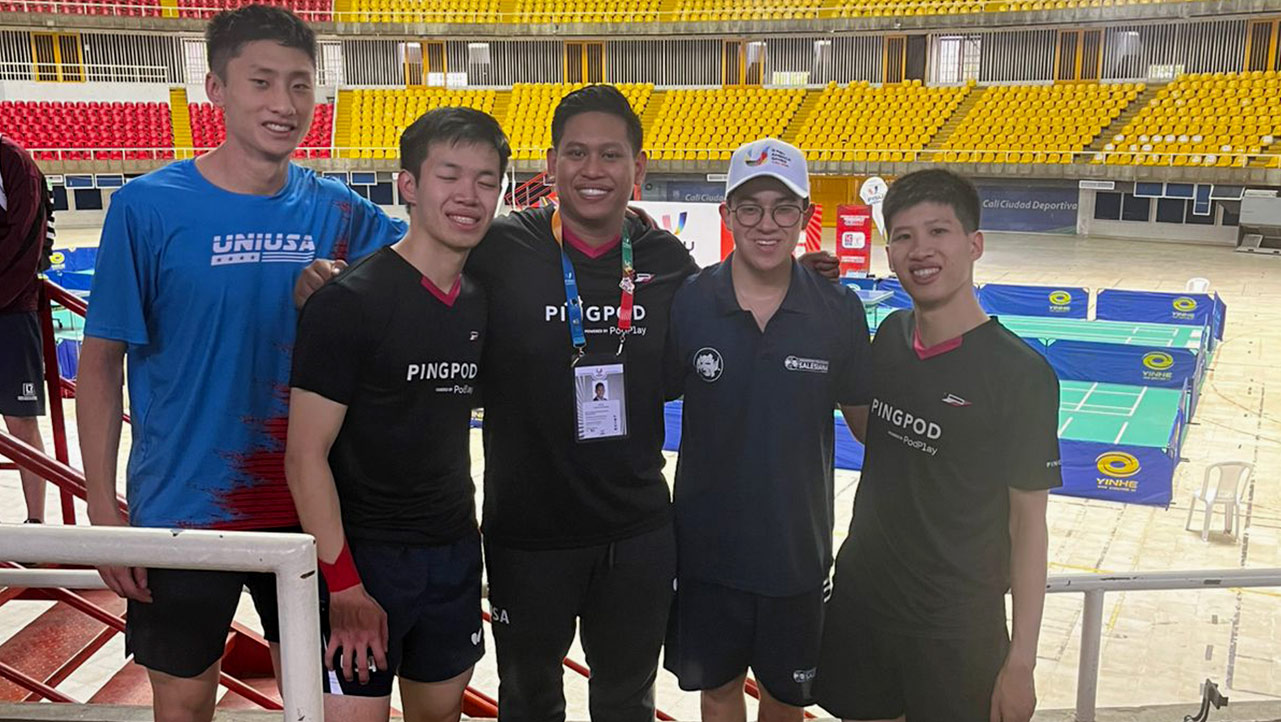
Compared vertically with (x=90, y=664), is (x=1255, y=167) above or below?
above

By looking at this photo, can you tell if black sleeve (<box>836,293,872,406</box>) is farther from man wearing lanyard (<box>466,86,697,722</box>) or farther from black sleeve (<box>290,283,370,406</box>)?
black sleeve (<box>290,283,370,406</box>)

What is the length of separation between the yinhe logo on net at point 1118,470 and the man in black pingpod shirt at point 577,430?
904cm

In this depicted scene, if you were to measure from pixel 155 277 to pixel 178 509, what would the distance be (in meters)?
0.60

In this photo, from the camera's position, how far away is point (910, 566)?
9.18ft

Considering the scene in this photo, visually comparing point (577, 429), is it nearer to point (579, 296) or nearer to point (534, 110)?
point (579, 296)

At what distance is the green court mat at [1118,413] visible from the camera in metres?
12.6

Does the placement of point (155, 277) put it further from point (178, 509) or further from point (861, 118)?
point (861, 118)

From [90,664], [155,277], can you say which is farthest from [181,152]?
Answer: [155,277]

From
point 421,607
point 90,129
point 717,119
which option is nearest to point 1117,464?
point 421,607

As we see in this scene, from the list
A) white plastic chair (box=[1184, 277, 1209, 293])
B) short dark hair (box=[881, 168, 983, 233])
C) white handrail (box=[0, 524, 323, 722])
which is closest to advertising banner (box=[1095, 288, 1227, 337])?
white plastic chair (box=[1184, 277, 1209, 293])

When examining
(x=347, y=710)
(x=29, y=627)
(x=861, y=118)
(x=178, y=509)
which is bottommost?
(x=29, y=627)

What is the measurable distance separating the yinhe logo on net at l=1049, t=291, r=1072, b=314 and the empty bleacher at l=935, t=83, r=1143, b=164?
11939 mm

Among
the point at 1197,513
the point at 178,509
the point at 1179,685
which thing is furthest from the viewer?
the point at 1197,513

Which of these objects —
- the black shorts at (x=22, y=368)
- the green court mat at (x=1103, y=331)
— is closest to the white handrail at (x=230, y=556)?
the black shorts at (x=22, y=368)
